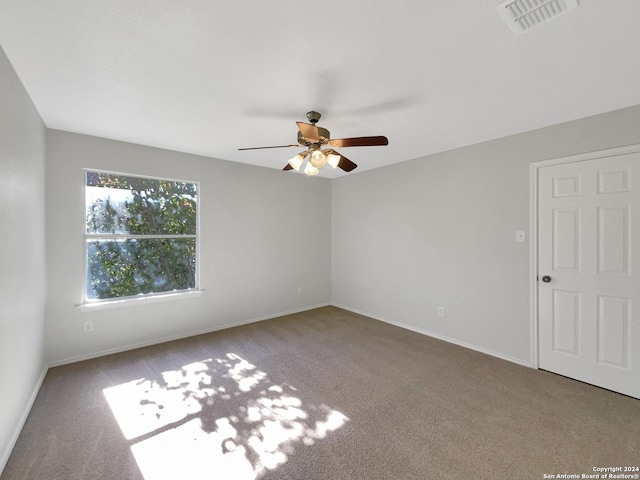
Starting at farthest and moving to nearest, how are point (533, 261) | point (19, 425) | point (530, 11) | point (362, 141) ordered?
point (533, 261)
point (362, 141)
point (19, 425)
point (530, 11)

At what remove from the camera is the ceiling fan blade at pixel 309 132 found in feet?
6.73

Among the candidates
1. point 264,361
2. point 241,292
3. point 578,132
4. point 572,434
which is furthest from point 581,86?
point 241,292

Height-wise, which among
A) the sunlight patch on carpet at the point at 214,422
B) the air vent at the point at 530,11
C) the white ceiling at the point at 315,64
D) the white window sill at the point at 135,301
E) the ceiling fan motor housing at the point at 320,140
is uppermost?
the white ceiling at the point at 315,64

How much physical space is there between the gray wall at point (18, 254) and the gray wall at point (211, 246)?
310mm

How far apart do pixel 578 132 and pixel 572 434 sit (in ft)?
8.34

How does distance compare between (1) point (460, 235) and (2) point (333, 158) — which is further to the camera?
(1) point (460, 235)

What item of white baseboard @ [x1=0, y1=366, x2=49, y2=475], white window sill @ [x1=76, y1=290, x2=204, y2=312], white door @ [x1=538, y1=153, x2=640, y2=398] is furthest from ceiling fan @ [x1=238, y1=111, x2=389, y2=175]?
white baseboard @ [x1=0, y1=366, x2=49, y2=475]

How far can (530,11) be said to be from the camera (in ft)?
4.38

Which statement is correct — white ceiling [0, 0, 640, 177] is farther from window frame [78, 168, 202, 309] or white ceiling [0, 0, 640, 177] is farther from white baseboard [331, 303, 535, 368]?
white baseboard [331, 303, 535, 368]

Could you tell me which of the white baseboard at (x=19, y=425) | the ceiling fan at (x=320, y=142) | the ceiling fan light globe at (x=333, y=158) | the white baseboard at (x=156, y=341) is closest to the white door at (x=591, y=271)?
the ceiling fan at (x=320, y=142)

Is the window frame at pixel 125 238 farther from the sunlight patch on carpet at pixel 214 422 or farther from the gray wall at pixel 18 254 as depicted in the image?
the sunlight patch on carpet at pixel 214 422

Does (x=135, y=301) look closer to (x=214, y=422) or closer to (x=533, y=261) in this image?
(x=214, y=422)

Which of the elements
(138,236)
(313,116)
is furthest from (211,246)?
(313,116)

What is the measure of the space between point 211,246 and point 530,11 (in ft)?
12.4
